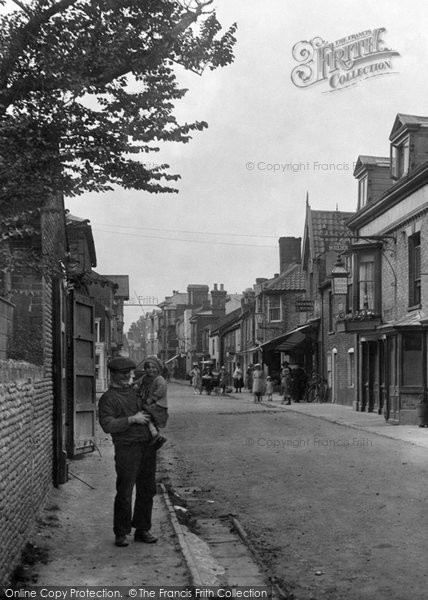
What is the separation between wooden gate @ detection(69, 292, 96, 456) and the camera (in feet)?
44.7

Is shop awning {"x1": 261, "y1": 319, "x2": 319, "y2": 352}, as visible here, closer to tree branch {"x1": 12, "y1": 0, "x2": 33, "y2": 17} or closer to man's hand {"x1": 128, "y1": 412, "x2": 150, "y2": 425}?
tree branch {"x1": 12, "y1": 0, "x2": 33, "y2": 17}

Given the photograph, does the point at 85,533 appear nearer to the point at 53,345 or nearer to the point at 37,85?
the point at 53,345

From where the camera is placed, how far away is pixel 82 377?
14.3 metres

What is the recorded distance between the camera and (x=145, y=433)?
7512mm

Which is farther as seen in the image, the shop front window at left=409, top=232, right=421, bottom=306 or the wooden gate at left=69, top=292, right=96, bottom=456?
the shop front window at left=409, top=232, right=421, bottom=306

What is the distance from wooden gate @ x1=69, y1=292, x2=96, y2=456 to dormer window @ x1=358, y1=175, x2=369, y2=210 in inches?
664

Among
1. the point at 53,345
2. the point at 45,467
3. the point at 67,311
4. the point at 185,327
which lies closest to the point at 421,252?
the point at 67,311

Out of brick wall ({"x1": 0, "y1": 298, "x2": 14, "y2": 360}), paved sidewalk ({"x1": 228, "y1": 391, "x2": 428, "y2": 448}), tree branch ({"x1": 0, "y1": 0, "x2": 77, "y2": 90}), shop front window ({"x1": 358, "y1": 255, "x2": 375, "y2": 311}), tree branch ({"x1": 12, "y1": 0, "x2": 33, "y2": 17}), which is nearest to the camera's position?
tree branch ({"x1": 0, "y1": 0, "x2": 77, "y2": 90})

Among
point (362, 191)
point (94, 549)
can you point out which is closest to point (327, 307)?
point (362, 191)

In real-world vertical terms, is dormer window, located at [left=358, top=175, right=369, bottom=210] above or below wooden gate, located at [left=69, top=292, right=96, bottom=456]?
above

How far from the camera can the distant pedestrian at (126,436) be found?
24.2ft

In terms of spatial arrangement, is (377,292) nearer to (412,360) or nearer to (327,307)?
(412,360)

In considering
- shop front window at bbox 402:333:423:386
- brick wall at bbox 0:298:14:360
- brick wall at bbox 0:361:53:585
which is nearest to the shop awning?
shop front window at bbox 402:333:423:386

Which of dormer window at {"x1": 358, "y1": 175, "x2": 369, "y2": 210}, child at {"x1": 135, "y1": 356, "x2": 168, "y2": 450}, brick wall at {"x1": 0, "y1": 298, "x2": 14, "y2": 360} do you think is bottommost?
child at {"x1": 135, "y1": 356, "x2": 168, "y2": 450}
